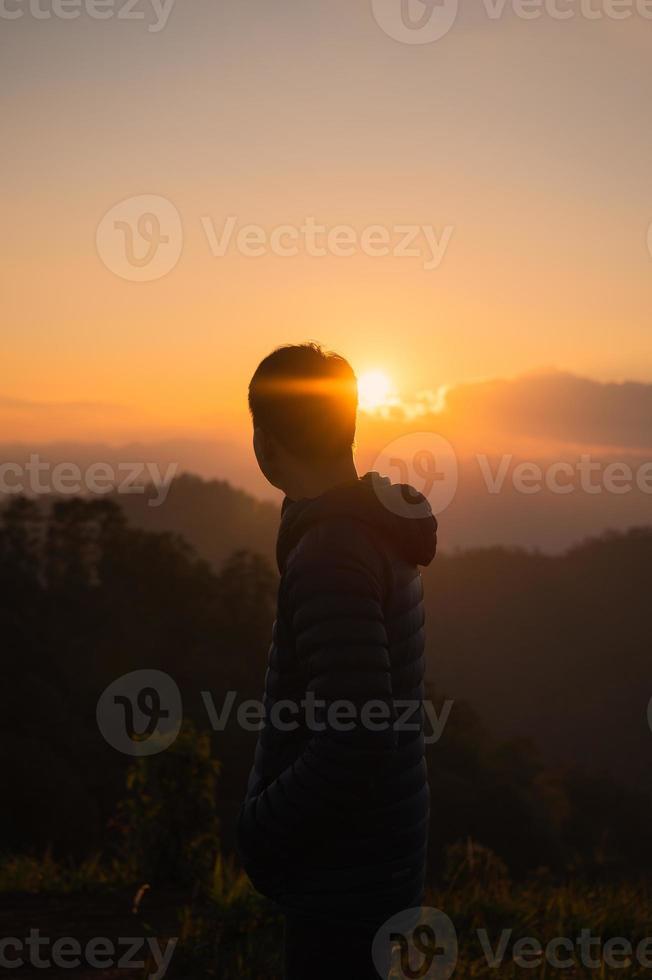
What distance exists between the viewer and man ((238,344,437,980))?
235 cm

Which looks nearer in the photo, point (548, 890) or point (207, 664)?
point (548, 890)

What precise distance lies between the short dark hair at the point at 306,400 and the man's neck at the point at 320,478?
0.10 feet

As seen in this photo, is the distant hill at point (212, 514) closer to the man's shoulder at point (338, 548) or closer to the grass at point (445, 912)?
the grass at point (445, 912)

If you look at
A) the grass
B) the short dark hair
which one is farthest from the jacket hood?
the grass

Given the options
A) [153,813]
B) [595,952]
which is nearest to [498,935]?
[595,952]

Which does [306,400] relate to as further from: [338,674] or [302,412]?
[338,674]

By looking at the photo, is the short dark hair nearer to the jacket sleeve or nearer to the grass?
the jacket sleeve

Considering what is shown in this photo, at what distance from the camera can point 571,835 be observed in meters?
49.3

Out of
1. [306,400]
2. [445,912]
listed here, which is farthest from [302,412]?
[445,912]

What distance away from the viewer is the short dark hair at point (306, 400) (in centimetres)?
258

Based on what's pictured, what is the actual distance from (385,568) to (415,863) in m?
0.80

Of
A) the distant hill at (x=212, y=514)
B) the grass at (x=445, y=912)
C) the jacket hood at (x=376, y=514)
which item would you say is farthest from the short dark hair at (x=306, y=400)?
the distant hill at (x=212, y=514)

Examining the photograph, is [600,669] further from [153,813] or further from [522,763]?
[153,813]

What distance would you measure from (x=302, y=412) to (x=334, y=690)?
2.30 feet
